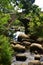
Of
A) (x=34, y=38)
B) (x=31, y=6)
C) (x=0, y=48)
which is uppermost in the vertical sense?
(x=31, y=6)

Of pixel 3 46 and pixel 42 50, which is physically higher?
pixel 3 46

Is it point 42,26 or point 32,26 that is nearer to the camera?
point 42,26

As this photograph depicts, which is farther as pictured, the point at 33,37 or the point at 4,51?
the point at 33,37

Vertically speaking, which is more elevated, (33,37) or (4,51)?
(4,51)

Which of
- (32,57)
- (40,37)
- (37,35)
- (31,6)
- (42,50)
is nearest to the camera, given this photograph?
(31,6)

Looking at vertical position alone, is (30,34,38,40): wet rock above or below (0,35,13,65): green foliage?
below

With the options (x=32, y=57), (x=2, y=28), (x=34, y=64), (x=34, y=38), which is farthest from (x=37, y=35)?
(x=2, y=28)

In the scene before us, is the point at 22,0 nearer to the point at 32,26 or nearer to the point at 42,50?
the point at 42,50

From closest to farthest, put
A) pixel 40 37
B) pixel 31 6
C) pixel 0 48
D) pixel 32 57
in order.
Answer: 1. pixel 0 48
2. pixel 31 6
3. pixel 32 57
4. pixel 40 37

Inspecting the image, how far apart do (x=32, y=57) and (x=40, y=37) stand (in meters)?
5.08

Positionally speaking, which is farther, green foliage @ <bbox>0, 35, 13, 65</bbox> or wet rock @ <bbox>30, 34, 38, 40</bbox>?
wet rock @ <bbox>30, 34, 38, 40</bbox>

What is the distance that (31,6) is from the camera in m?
13.8

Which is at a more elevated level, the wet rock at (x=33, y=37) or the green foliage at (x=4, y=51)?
the green foliage at (x=4, y=51)

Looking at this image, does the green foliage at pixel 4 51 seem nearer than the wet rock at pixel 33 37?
Yes
